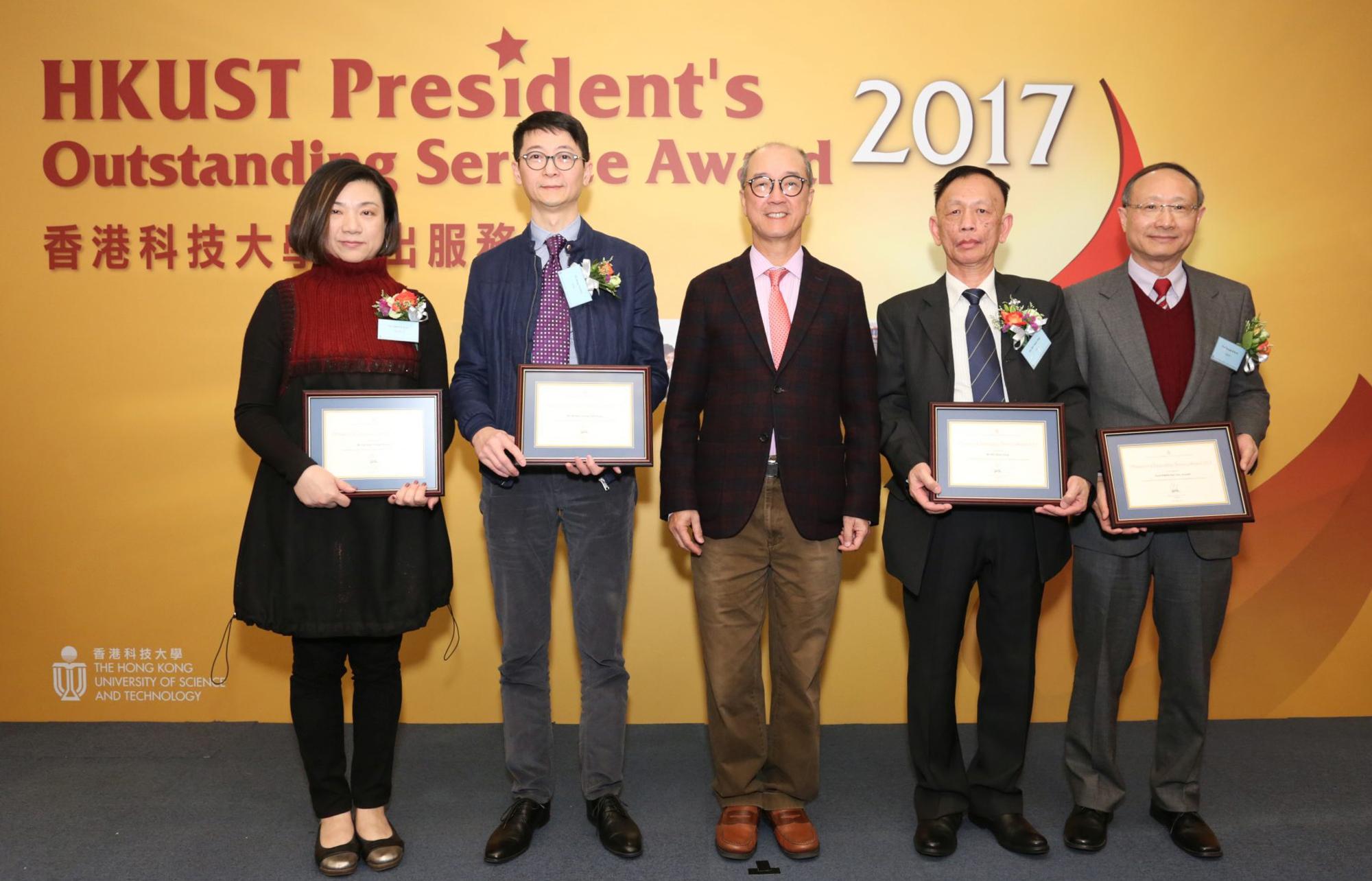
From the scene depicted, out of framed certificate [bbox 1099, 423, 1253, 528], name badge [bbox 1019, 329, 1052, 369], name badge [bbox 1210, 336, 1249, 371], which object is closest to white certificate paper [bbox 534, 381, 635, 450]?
name badge [bbox 1019, 329, 1052, 369]

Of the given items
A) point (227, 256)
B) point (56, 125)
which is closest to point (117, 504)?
point (227, 256)

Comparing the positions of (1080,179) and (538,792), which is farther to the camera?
(1080,179)

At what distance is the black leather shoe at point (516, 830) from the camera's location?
2.60m

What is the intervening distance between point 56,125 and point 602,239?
2.54m

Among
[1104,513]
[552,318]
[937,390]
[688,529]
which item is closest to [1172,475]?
[1104,513]

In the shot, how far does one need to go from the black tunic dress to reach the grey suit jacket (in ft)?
6.29

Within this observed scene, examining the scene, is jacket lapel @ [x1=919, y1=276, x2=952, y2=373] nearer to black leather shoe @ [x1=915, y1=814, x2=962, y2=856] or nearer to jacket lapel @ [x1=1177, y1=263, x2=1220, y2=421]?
jacket lapel @ [x1=1177, y1=263, x2=1220, y2=421]

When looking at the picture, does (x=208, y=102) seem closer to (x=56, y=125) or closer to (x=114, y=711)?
(x=56, y=125)

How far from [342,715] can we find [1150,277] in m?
2.70

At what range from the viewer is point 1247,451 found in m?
2.66

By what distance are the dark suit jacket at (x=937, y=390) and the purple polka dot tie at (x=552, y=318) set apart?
0.94 m

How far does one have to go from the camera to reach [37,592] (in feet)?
12.4

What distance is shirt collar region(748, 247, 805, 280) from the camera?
8.84ft

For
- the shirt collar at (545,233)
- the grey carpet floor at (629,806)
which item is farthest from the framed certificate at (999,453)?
the shirt collar at (545,233)
